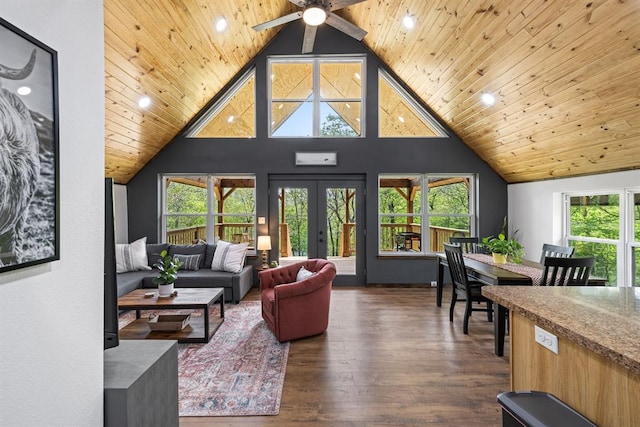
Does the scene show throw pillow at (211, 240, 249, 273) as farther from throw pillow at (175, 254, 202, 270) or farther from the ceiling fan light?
the ceiling fan light

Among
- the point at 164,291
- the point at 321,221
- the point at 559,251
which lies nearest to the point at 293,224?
the point at 321,221

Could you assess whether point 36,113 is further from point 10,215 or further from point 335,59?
point 335,59

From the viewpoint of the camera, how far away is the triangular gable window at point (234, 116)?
611 cm

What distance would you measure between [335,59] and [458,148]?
8.88 feet

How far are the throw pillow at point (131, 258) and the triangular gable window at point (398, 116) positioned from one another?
176 inches

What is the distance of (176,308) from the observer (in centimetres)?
352

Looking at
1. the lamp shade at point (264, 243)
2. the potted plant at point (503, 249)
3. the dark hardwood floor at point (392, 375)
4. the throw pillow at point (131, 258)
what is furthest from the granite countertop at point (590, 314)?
the throw pillow at point (131, 258)

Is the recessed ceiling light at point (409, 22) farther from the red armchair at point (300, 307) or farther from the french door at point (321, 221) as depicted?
the red armchair at point (300, 307)

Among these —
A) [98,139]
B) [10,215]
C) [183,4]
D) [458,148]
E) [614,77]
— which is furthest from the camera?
[458,148]

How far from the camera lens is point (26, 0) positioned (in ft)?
3.09

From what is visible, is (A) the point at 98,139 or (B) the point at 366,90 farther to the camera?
(B) the point at 366,90

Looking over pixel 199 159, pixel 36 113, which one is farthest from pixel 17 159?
pixel 199 159

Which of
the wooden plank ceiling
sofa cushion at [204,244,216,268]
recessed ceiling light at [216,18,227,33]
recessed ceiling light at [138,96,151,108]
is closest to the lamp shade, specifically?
sofa cushion at [204,244,216,268]

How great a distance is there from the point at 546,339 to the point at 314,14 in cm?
318
